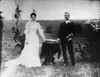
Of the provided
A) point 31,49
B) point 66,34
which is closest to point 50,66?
point 31,49

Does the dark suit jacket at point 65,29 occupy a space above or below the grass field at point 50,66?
above

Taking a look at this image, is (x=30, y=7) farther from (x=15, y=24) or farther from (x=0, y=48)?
(x=0, y=48)

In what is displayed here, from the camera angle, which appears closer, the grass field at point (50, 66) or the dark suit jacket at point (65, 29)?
the grass field at point (50, 66)

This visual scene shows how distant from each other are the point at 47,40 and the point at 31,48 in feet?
1.35

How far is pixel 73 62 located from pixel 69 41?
497 mm

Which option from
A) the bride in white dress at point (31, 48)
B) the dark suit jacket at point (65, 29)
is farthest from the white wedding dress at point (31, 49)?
the dark suit jacket at point (65, 29)

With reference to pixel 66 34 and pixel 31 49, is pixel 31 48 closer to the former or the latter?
pixel 31 49

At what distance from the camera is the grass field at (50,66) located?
187 inches

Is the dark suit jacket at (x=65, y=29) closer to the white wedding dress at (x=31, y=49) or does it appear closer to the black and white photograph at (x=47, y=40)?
the black and white photograph at (x=47, y=40)

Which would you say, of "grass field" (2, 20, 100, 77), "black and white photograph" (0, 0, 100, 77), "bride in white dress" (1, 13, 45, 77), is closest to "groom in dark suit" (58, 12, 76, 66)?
"black and white photograph" (0, 0, 100, 77)

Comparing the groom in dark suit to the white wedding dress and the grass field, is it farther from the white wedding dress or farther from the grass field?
the white wedding dress

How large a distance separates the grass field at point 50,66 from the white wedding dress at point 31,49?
0.10 metres

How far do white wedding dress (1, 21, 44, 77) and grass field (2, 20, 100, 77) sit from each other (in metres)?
0.10

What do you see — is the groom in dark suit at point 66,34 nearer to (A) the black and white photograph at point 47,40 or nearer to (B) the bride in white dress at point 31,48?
(A) the black and white photograph at point 47,40
